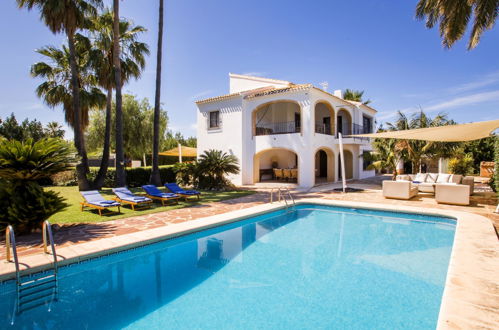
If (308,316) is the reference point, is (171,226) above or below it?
above

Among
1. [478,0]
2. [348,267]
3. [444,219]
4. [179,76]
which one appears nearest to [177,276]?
[348,267]

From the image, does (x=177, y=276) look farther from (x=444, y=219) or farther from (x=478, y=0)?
(x=478, y=0)

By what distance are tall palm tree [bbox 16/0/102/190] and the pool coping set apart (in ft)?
24.3

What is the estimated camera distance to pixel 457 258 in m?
5.22

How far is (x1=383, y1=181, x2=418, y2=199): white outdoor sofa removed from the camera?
40.9 feet

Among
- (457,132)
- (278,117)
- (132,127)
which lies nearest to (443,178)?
(457,132)

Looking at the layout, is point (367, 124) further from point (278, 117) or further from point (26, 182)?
point (26, 182)

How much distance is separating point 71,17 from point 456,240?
715 inches

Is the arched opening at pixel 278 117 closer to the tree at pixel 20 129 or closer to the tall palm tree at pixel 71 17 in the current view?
the tall palm tree at pixel 71 17

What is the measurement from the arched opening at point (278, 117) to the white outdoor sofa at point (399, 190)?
1071cm

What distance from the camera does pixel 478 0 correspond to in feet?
37.6

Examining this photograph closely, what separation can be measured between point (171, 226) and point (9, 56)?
1615 centimetres

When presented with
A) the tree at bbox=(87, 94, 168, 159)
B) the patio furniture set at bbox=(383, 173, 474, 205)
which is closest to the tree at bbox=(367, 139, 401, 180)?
the patio furniture set at bbox=(383, 173, 474, 205)

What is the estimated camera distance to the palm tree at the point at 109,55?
52.0 ft
